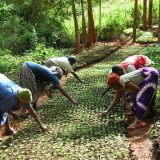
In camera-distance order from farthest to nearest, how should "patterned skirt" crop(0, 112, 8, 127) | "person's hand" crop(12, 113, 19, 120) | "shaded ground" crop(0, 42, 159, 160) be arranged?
"person's hand" crop(12, 113, 19, 120) < "patterned skirt" crop(0, 112, 8, 127) < "shaded ground" crop(0, 42, 159, 160)

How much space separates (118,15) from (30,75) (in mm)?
21850

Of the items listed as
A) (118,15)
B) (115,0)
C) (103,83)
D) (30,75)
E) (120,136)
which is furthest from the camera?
(115,0)

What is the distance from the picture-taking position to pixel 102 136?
7.57 meters

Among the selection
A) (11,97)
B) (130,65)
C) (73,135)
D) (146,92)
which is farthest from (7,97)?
(130,65)

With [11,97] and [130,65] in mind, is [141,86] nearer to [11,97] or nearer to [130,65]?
[130,65]

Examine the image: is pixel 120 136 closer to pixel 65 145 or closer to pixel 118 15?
pixel 65 145

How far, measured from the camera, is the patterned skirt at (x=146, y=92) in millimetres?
8211

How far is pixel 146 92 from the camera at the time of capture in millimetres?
8258

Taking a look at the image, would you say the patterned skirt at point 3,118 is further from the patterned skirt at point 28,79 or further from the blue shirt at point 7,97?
the patterned skirt at point 28,79

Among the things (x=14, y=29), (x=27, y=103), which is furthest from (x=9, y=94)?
(x=14, y=29)

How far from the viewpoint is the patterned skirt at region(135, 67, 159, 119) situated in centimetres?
821

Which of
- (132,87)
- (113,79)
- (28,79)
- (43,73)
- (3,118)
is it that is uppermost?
(113,79)

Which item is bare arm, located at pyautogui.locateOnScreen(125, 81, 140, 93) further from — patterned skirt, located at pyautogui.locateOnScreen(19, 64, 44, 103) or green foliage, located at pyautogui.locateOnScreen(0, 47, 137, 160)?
patterned skirt, located at pyautogui.locateOnScreen(19, 64, 44, 103)

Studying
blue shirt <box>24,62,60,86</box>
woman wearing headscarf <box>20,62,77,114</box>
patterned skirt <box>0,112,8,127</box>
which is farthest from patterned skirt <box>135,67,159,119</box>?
patterned skirt <box>0,112,8,127</box>
